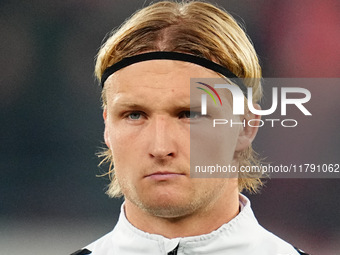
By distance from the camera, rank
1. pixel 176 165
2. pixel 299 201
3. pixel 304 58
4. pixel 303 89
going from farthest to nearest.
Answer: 1. pixel 304 58
2. pixel 299 201
3. pixel 303 89
4. pixel 176 165

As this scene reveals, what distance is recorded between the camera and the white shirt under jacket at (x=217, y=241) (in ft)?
5.98

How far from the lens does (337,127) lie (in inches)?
128

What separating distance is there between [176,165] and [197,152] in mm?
97

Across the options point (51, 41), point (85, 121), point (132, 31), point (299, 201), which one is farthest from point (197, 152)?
point (51, 41)

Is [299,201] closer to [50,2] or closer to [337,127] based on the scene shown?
[337,127]

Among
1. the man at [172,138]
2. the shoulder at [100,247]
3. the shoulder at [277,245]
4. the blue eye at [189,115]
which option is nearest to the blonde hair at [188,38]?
the man at [172,138]

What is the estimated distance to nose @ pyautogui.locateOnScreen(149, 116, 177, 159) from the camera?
1.74m

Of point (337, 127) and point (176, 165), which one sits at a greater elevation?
point (337, 127)

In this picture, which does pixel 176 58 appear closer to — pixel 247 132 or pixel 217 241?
pixel 247 132

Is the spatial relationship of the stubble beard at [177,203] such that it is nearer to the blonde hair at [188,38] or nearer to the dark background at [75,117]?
the blonde hair at [188,38]

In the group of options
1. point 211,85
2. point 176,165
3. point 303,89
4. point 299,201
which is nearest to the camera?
point 176,165

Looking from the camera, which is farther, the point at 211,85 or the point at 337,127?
the point at 337,127

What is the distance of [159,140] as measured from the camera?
1750 mm

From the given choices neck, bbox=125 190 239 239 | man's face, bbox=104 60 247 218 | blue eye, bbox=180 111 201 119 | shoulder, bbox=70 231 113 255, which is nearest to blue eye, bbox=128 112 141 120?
Result: man's face, bbox=104 60 247 218
